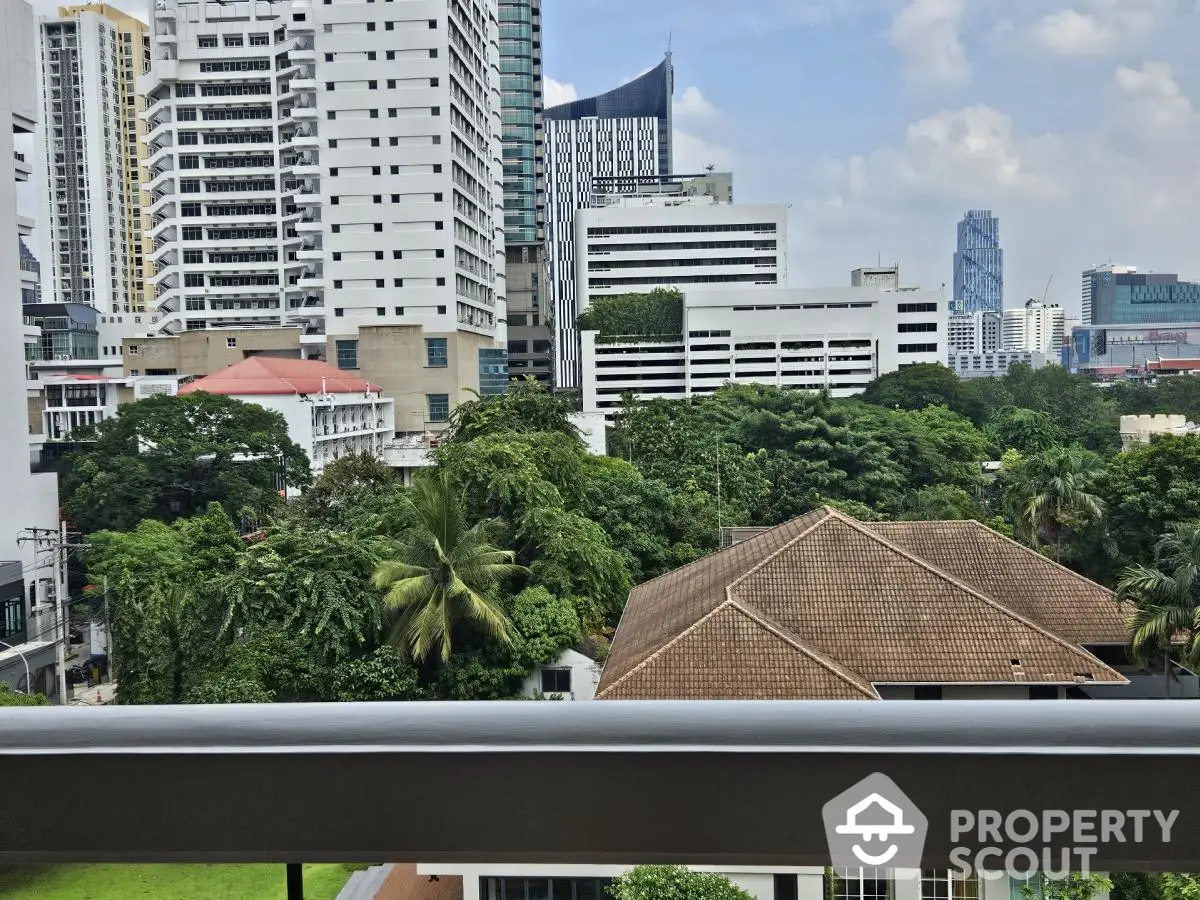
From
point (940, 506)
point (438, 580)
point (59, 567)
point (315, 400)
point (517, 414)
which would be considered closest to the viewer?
point (438, 580)

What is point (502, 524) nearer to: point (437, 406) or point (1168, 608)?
point (1168, 608)

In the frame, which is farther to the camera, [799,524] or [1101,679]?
[799,524]

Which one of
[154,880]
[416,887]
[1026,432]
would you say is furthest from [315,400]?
[154,880]

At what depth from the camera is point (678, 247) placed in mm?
51656

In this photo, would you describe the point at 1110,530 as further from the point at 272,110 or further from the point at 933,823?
the point at 272,110

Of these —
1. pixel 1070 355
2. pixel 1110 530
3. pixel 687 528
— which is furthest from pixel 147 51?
pixel 1070 355

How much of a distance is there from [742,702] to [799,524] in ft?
35.2

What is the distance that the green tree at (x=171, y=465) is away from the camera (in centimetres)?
2009

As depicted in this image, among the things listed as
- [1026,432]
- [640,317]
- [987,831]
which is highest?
[640,317]

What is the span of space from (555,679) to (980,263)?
598ft

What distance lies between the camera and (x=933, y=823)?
85 cm

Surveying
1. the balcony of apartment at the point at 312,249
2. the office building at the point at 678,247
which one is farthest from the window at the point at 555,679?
the office building at the point at 678,247

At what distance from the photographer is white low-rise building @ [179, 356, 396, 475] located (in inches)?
965

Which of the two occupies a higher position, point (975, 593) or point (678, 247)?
point (678, 247)
